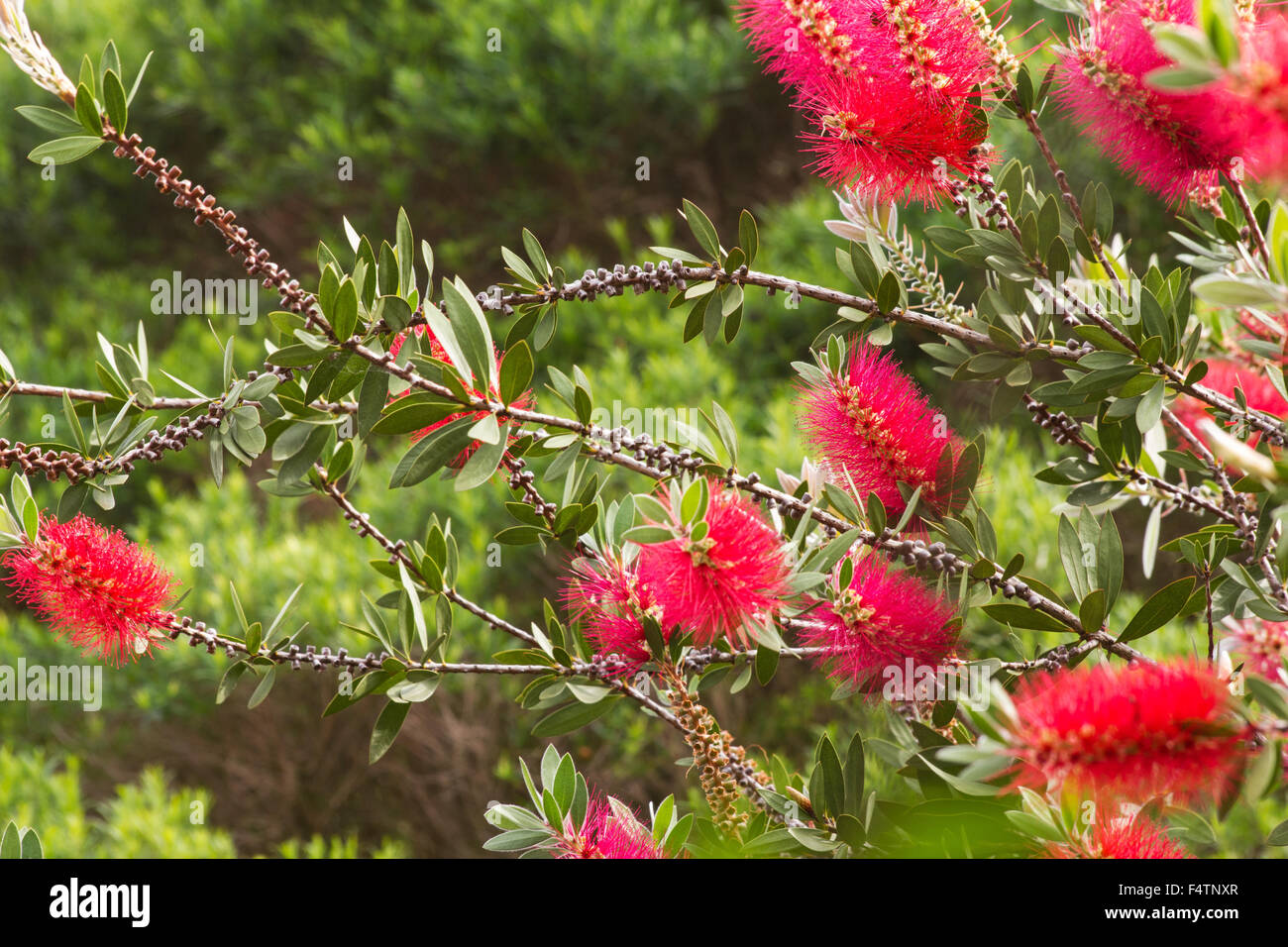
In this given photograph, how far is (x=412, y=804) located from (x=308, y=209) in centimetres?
190

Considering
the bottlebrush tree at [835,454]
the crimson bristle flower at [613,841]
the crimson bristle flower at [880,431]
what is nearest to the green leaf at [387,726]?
the bottlebrush tree at [835,454]

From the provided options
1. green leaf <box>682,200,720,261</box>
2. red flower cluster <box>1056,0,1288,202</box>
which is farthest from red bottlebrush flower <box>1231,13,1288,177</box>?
green leaf <box>682,200,720,261</box>

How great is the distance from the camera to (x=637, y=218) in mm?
3016

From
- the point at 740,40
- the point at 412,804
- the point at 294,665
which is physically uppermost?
the point at 740,40

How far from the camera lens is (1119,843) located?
0.55 meters

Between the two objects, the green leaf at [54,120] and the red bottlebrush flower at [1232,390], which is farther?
the red bottlebrush flower at [1232,390]

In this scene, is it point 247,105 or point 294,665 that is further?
point 247,105

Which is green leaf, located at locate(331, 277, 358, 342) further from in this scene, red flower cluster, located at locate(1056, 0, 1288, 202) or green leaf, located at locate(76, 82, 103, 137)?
red flower cluster, located at locate(1056, 0, 1288, 202)

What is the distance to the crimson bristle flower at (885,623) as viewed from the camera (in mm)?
652

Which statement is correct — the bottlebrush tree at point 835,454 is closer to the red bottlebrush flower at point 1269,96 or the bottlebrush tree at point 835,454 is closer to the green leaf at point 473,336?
the green leaf at point 473,336

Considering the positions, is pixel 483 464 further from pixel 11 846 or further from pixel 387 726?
pixel 11 846

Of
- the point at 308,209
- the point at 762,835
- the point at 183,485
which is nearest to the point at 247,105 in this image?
the point at 308,209

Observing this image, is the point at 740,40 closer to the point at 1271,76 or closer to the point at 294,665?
the point at 294,665

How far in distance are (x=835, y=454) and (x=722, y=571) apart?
23 centimetres
